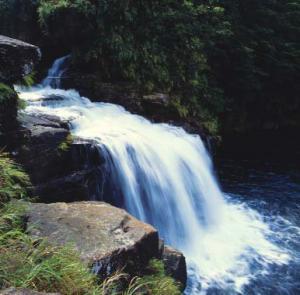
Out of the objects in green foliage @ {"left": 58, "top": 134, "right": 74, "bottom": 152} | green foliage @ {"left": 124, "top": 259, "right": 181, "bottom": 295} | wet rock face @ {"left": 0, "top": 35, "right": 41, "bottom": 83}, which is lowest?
green foliage @ {"left": 124, "top": 259, "right": 181, "bottom": 295}

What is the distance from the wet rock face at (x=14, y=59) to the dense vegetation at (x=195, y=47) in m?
6.72

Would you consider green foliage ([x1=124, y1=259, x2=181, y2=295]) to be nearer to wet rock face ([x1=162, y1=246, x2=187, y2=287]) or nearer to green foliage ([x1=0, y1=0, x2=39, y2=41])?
wet rock face ([x1=162, y1=246, x2=187, y2=287])

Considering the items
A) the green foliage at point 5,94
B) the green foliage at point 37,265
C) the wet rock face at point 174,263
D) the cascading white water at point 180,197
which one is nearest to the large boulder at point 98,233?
the green foliage at point 37,265

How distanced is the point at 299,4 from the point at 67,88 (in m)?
12.2

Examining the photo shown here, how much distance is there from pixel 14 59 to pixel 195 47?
33.3 feet

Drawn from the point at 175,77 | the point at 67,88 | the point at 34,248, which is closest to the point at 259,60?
the point at 175,77

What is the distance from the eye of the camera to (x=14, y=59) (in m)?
6.91

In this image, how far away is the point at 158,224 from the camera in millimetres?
9289

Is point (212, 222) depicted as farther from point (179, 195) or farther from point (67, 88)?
point (67, 88)

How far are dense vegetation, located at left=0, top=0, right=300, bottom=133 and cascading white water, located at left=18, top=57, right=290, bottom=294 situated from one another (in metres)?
2.75

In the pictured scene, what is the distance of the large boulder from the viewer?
4883mm

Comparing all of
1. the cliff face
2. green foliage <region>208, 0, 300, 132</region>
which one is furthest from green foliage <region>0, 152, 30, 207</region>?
green foliage <region>208, 0, 300, 132</region>

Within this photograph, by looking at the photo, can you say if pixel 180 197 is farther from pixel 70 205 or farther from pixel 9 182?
pixel 9 182

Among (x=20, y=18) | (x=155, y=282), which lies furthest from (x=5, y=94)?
(x=20, y=18)
